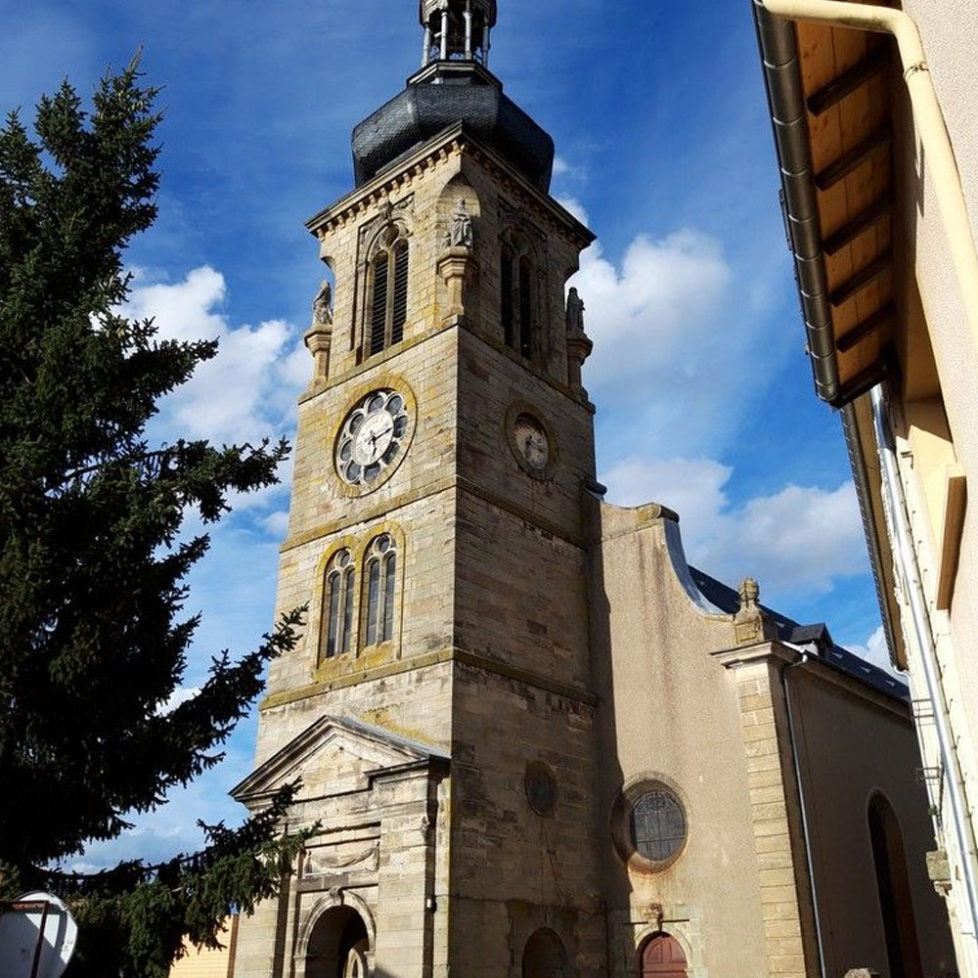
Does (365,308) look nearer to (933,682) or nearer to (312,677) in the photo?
(312,677)

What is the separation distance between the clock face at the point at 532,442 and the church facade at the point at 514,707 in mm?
80

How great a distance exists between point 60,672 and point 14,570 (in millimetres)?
986

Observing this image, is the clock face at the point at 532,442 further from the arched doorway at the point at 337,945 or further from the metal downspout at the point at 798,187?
the metal downspout at the point at 798,187

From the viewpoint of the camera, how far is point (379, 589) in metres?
19.8

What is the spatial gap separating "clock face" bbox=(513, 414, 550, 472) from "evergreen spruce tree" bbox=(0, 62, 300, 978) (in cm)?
1066

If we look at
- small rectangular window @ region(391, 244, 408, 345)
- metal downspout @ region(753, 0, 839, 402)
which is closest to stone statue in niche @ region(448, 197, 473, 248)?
small rectangular window @ region(391, 244, 408, 345)

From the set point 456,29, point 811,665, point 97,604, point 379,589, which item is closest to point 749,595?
point 811,665

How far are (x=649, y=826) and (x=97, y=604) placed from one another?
1183 cm

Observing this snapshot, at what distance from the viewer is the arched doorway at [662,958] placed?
1683cm

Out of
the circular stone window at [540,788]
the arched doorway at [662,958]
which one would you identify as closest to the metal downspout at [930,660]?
the arched doorway at [662,958]

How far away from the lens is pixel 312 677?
65.7 feet

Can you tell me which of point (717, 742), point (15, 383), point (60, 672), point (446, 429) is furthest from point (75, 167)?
point (717, 742)

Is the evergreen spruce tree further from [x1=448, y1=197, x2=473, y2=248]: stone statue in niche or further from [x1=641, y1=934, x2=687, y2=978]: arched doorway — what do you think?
[x1=448, y1=197, x2=473, y2=248]: stone statue in niche

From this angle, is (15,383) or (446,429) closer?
(15,383)
